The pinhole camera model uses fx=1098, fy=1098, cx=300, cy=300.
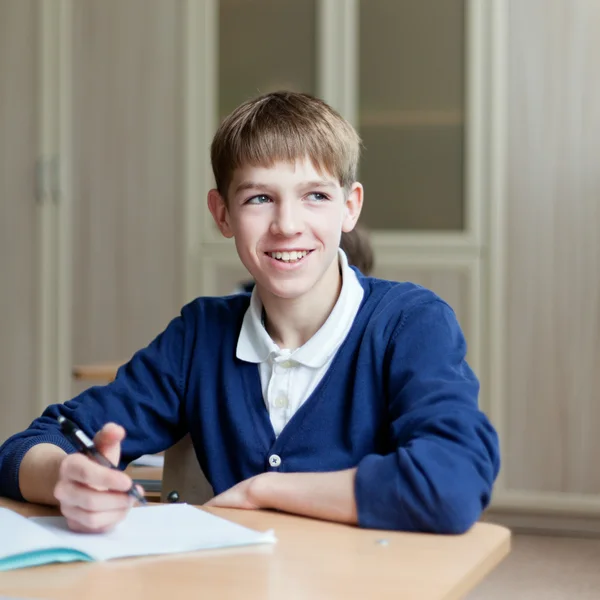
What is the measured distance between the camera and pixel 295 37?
3684 millimetres

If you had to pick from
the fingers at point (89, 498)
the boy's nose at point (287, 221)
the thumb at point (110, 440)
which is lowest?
the fingers at point (89, 498)

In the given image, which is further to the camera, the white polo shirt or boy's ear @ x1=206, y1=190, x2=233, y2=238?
boy's ear @ x1=206, y1=190, x2=233, y2=238

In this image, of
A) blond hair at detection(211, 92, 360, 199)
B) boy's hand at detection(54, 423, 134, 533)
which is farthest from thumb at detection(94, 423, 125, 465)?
blond hair at detection(211, 92, 360, 199)

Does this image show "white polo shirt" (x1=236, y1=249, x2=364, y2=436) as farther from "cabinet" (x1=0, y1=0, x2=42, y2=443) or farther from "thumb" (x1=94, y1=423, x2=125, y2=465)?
"cabinet" (x1=0, y1=0, x2=42, y2=443)

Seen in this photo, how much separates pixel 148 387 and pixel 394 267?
221 cm

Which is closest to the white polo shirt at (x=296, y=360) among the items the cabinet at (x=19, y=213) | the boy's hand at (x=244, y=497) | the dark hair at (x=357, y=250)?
the boy's hand at (x=244, y=497)

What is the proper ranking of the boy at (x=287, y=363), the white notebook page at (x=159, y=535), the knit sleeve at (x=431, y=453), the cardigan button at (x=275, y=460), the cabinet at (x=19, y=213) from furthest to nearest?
the cabinet at (x=19, y=213) < the cardigan button at (x=275, y=460) < the boy at (x=287, y=363) < the knit sleeve at (x=431, y=453) < the white notebook page at (x=159, y=535)

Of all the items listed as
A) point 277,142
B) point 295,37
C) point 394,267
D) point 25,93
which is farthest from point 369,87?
point 277,142

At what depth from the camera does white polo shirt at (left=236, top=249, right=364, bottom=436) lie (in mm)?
1370

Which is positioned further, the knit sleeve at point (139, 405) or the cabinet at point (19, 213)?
the cabinet at point (19, 213)

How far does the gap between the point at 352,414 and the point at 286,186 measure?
Answer: 29 cm

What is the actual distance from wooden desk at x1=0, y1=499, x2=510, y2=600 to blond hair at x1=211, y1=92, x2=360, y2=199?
0.51m

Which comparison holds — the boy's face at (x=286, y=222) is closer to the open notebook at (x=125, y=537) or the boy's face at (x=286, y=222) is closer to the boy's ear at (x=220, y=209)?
the boy's ear at (x=220, y=209)

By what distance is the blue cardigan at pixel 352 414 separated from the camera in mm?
1069
